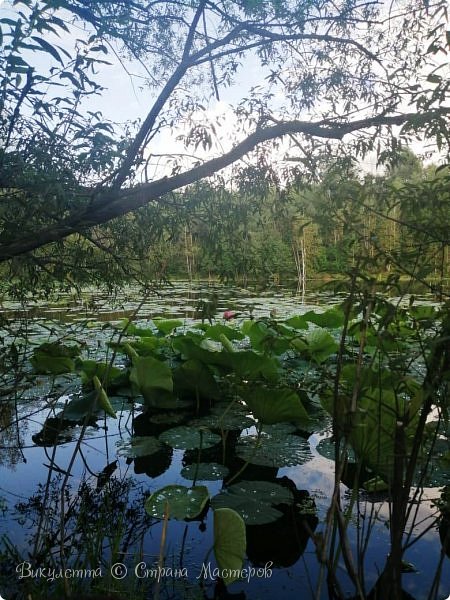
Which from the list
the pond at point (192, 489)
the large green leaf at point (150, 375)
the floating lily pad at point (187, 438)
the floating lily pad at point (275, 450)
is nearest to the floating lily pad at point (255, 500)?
the pond at point (192, 489)

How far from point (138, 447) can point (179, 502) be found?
0.68 meters

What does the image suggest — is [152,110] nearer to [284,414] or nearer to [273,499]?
[284,414]

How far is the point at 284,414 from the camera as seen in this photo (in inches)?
85.0

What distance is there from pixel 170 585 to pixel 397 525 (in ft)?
2.72

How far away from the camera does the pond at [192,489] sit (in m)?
1.29

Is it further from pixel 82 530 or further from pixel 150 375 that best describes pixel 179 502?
pixel 150 375

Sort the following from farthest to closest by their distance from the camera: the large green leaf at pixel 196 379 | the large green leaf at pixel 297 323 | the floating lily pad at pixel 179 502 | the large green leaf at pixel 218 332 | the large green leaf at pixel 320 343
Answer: the large green leaf at pixel 297 323 → the large green leaf at pixel 218 332 → the large green leaf at pixel 320 343 → the large green leaf at pixel 196 379 → the floating lily pad at pixel 179 502

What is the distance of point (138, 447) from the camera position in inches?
90.4

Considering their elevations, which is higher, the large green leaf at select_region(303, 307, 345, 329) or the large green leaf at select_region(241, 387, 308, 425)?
the large green leaf at select_region(303, 307, 345, 329)

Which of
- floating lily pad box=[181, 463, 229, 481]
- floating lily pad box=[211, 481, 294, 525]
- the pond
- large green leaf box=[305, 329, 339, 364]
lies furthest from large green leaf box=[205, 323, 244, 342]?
floating lily pad box=[211, 481, 294, 525]

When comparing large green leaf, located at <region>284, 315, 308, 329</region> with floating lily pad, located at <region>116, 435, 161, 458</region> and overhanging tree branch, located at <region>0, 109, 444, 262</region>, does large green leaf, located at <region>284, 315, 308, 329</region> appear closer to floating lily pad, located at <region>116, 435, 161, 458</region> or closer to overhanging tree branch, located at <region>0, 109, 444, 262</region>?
floating lily pad, located at <region>116, 435, 161, 458</region>

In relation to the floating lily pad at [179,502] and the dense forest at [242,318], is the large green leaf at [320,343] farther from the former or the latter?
the floating lily pad at [179,502]

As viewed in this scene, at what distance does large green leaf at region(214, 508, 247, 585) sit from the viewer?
3.69 feet

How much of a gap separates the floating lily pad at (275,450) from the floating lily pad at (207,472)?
0.46ft
